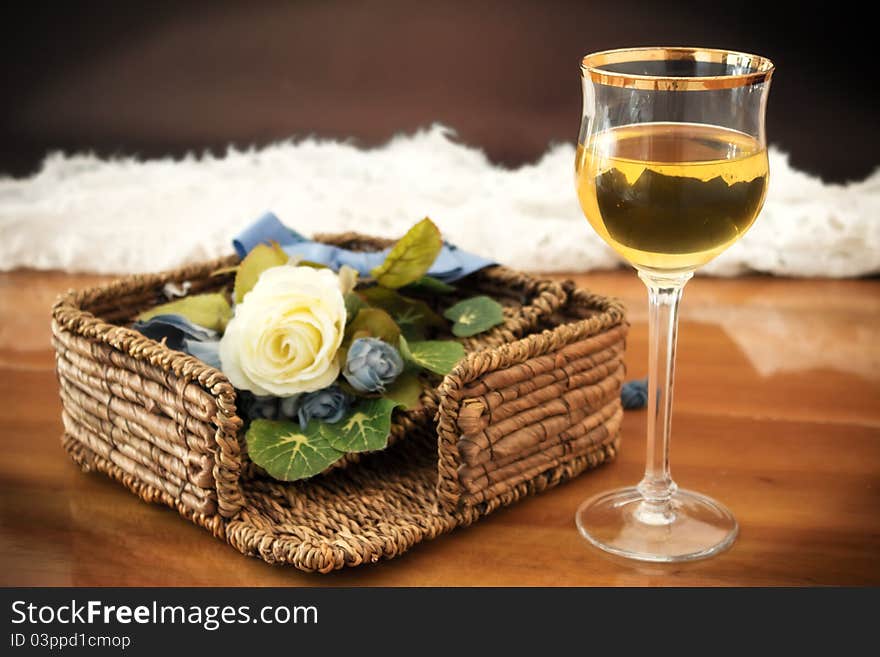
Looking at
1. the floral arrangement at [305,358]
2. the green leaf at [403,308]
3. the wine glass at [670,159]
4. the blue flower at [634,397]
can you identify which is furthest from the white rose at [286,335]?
the blue flower at [634,397]

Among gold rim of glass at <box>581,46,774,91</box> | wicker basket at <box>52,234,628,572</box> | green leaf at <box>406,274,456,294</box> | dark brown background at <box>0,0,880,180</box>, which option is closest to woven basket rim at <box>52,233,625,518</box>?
wicker basket at <box>52,234,628,572</box>

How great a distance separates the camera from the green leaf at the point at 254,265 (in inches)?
45.2

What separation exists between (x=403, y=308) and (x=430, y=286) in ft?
0.23

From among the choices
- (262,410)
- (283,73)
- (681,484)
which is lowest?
(681,484)

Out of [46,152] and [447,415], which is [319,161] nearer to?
[46,152]

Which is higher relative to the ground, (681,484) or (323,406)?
(323,406)

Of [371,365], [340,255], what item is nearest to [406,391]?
[371,365]

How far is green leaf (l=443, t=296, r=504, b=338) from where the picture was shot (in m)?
1.17

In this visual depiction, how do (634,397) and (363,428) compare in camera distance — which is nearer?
(363,428)

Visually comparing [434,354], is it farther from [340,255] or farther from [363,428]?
[340,255]

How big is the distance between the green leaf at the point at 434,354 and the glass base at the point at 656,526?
180 mm

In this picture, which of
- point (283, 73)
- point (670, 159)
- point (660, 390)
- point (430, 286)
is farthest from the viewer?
point (283, 73)

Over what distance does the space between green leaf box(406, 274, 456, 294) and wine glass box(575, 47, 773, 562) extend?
1.08 ft

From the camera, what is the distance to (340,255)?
1.29 m
